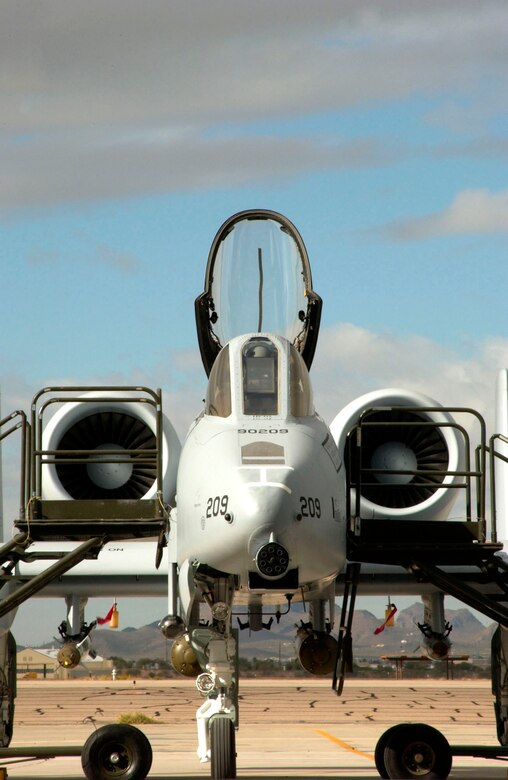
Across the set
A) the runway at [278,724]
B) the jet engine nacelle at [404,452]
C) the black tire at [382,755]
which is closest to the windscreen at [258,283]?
the jet engine nacelle at [404,452]

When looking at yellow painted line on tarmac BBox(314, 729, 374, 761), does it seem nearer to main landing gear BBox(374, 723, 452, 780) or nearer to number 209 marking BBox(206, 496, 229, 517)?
main landing gear BBox(374, 723, 452, 780)

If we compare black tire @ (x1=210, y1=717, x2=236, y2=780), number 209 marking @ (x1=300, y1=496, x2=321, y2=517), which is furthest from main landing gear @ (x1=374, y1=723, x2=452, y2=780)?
number 209 marking @ (x1=300, y1=496, x2=321, y2=517)

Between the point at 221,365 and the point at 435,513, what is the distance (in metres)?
3.69

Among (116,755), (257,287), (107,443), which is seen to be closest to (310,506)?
(116,755)

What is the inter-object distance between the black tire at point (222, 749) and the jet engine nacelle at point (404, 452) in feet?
12.0

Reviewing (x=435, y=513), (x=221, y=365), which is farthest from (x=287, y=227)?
(x=435, y=513)

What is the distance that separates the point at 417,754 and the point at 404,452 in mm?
3328

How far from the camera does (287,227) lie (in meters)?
12.2

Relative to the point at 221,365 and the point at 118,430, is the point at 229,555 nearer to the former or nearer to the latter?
the point at 221,365

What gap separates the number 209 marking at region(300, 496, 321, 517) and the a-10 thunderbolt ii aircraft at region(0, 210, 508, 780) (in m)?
0.01

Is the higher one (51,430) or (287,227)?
(287,227)

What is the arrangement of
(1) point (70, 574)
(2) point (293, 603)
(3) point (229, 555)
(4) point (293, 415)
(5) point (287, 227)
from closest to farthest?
(3) point (229, 555)
(4) point (293, 415)
(2) point (293, 603)
(5) point (287, 227)
(1) point (70, 574)

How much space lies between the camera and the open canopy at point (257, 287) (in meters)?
12.0

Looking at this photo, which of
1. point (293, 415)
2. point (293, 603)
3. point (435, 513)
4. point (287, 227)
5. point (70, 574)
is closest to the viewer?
point (293, 415)
